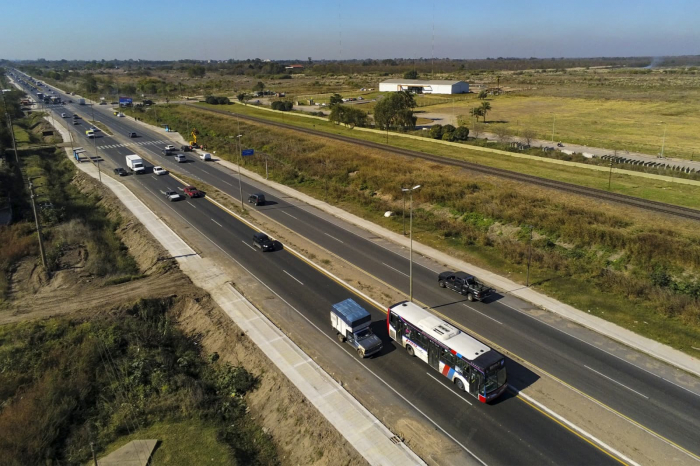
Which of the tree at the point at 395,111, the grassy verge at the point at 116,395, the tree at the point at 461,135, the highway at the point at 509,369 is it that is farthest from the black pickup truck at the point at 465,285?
the tree at the point at 395,111

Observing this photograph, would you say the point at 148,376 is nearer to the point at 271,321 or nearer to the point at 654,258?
the point at 271,321

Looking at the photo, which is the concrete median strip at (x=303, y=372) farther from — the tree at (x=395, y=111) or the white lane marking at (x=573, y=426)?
the tree at (x=395, y=111)

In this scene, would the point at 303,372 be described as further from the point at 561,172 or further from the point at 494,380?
the point at 561,172

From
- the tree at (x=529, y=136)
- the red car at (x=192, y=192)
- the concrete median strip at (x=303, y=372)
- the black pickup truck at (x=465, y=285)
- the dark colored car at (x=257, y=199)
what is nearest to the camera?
the concrete median strip at (x=303, y=372)

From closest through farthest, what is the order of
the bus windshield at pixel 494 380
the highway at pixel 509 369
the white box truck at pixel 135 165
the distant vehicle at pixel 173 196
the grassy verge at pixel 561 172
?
the highway at pixel 509 369
the bus windshield at pixel 494 380
the grassy verge at pixel 561 172
the distant vehicle at pixel 173 196
the white box truck at pixel 135 165

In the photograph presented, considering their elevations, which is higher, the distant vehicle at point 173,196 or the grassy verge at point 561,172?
the grassy verge at point 561,172

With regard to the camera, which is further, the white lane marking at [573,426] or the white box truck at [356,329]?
the white box truck at [356,329]

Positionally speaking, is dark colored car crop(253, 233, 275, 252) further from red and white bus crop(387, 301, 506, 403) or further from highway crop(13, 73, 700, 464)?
red and white bus crop(387, 301, 506, 403)

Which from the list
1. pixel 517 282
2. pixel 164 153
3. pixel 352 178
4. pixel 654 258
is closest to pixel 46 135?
pixel 164 153
